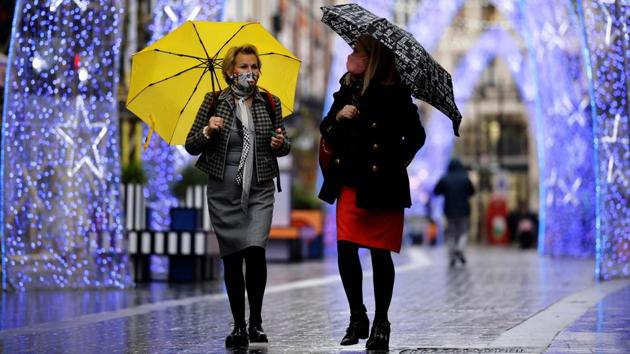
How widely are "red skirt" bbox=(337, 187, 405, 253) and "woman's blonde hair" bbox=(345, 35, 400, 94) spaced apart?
26.9 inches

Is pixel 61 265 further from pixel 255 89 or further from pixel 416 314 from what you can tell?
pixel 255 89

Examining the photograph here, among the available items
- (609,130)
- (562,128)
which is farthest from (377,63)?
(562,128)

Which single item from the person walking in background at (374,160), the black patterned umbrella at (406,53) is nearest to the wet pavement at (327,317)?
the person walking in background at (374,160)

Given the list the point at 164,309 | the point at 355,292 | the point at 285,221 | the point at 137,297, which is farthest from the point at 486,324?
the point at 285,221

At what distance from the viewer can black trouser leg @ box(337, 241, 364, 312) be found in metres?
8.52

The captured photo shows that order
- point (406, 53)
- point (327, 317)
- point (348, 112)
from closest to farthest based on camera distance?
point (406, 53) → point (348, 112) → point (327, 317)

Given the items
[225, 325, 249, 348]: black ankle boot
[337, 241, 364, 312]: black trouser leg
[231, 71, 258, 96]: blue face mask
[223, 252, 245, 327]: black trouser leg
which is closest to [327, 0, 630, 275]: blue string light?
[231, 71, 258, 96]: blue face mask

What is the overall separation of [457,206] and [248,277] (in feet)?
47.8

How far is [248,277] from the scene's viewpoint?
8984 millimetres

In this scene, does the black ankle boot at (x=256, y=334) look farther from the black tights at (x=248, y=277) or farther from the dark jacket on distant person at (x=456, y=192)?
the dark jacket on distant person at (x=456, y=192)

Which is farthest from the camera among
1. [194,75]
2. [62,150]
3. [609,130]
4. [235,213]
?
[609,130]

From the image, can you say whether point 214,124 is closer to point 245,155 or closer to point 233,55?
point 245,155

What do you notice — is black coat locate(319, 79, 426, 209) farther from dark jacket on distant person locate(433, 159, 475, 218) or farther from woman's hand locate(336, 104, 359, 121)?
dark jacket on distant person locate(433, 159, 475, 218)

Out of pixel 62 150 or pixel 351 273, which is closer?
pixel 351 273
